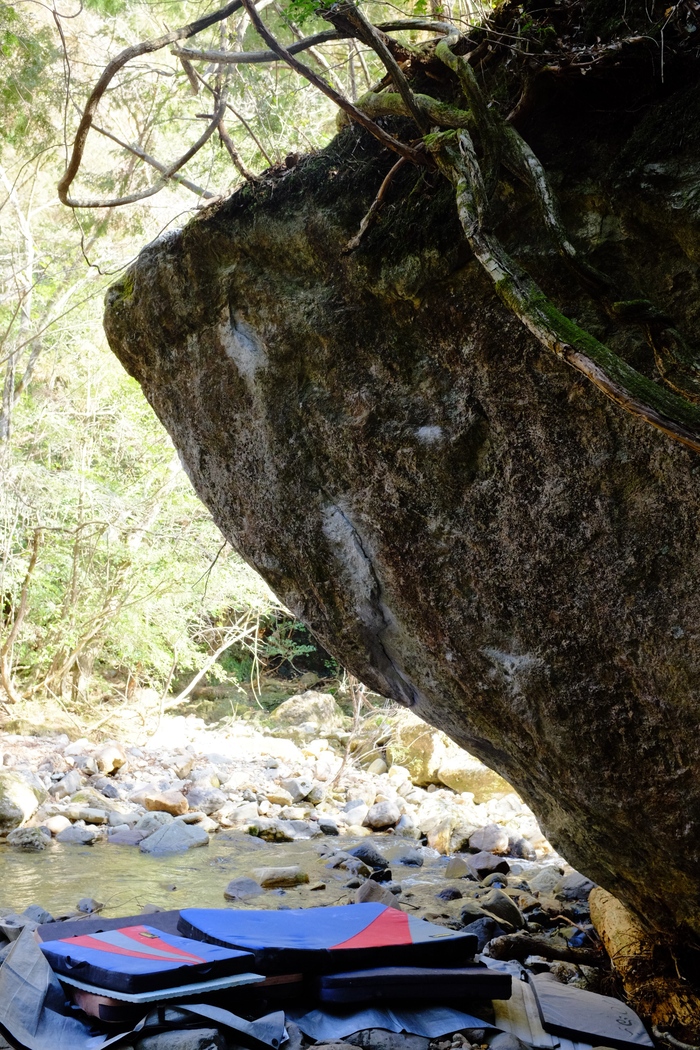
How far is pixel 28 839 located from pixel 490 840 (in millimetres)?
3045

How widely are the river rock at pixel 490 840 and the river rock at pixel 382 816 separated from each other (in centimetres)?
78

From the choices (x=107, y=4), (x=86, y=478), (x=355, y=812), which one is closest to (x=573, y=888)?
(x=355, y=812)

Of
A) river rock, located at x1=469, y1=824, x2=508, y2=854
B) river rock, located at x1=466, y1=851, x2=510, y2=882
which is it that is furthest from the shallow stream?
river rock, located at x1=469, y1=824, x2=508, y2=854

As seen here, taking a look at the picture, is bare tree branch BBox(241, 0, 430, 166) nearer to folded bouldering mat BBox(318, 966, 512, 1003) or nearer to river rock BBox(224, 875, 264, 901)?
folded bouldering mat BBox(318, 966, 512, 1003)

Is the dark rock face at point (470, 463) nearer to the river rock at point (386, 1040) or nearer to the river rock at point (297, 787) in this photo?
the river rock at point (386, 1040)

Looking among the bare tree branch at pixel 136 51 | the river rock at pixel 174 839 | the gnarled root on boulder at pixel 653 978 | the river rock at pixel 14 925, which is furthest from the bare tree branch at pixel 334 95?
the river rock at pixel 174 839

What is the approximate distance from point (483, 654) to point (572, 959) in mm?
1533

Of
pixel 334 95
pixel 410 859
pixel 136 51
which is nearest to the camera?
pixel 334 95

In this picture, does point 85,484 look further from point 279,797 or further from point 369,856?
point 369,856

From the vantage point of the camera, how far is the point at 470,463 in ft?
7.92

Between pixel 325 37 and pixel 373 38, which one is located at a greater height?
pixel 325 37

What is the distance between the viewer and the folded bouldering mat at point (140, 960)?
221cm

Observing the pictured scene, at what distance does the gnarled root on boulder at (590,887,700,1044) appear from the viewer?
2398 millimetres

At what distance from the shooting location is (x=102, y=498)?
25.8 ft
